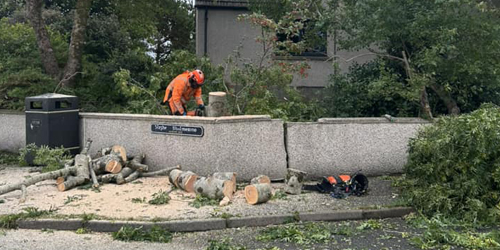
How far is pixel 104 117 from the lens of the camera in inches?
403

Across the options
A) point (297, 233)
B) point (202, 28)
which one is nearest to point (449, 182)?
point (297, 233)

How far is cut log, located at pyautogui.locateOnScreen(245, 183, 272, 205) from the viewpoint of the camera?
7562mm

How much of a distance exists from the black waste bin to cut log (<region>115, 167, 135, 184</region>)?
1803 mm

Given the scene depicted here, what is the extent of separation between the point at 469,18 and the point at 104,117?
7.43 meters

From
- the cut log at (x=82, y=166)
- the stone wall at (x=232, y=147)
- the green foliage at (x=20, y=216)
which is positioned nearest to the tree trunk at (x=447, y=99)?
the stone wall at (x=232, y=147)

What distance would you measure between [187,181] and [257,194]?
4.40 ft

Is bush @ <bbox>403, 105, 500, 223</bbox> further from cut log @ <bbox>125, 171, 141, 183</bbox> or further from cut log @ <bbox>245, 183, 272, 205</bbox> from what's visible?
cut log @ <bbox>125, 171, 141, 183</bbox>

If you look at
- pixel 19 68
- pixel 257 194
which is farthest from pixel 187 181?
pixel 19 68

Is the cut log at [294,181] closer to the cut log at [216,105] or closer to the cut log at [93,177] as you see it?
the cut log at [216,105]

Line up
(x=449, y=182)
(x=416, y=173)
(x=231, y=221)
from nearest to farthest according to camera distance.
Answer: (x=231, y=221) < (x=449, y=182) < (x=416, y=173)

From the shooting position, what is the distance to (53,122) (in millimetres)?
10125

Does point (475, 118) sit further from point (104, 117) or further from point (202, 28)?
point (202, 28)

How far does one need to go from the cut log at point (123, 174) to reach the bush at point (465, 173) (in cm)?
481

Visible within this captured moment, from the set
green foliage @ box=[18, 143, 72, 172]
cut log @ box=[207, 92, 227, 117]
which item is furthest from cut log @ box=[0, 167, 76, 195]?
cut log @ box=[207, 92, 227, 117]
